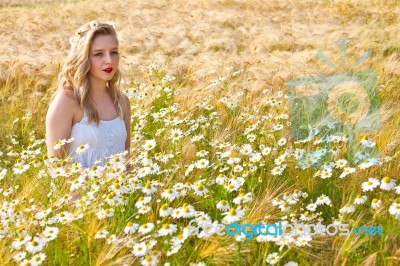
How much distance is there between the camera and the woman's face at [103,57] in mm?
3541

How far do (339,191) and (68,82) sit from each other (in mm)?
1975

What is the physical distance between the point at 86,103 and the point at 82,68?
239mm

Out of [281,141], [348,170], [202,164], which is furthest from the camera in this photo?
[281,141]

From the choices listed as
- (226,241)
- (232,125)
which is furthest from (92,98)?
(226,241)

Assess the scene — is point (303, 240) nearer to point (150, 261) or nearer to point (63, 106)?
point (150, 261)

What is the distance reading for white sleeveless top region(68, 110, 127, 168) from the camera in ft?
11.6

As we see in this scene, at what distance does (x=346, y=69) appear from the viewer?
5.05 metres

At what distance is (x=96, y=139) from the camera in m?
3.57

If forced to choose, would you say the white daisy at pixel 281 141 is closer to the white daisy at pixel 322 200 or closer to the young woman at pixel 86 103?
the white daisy at pixel 322 200

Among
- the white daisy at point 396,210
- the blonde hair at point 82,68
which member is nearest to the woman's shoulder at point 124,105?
the blonde hair at point 82,68

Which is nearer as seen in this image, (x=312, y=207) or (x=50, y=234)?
(x=50, y=234)
